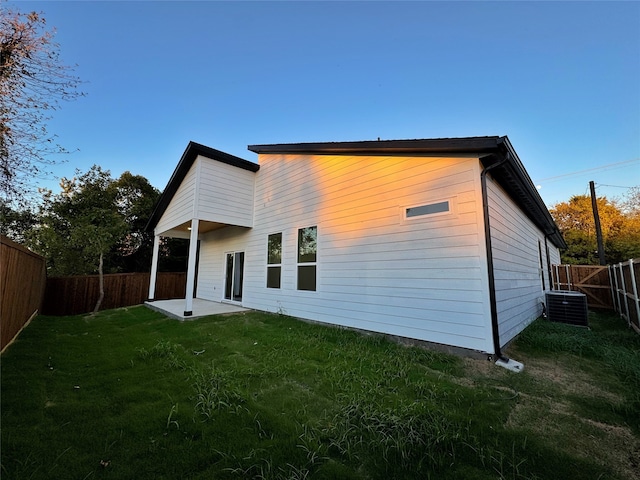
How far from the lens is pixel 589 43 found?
6.93 metres

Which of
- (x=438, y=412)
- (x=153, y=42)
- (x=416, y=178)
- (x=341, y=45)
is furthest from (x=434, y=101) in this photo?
(x=438, y=412)

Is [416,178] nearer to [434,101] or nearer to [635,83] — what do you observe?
[434,101]

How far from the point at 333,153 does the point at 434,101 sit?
484 cm

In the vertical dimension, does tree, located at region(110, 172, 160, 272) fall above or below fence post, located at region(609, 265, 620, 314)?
above

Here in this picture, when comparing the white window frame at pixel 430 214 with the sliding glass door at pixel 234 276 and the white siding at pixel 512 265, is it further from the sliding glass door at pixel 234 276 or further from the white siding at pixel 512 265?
the sliding glass door at pixel 234 276

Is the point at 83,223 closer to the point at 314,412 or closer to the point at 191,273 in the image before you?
the point at 191,273

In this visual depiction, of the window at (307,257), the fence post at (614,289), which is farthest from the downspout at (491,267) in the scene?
the fence post at (614,289)

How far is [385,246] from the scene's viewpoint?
528cm

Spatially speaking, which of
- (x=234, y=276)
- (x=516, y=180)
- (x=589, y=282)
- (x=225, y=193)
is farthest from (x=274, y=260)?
(x=589, y=282)

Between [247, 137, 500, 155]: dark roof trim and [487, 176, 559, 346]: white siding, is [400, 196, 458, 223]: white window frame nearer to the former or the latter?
A: [487, 176, 559, 346]: white siding

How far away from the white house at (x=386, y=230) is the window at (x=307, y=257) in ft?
0.13

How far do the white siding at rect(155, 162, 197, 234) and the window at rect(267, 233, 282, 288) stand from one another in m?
2.42

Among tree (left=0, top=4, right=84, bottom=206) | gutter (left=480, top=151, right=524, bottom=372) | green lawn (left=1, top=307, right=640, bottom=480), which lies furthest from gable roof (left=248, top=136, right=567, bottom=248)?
tree (left=0, top=4, right=84, bottom=206)

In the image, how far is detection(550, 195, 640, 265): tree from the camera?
16.7m
